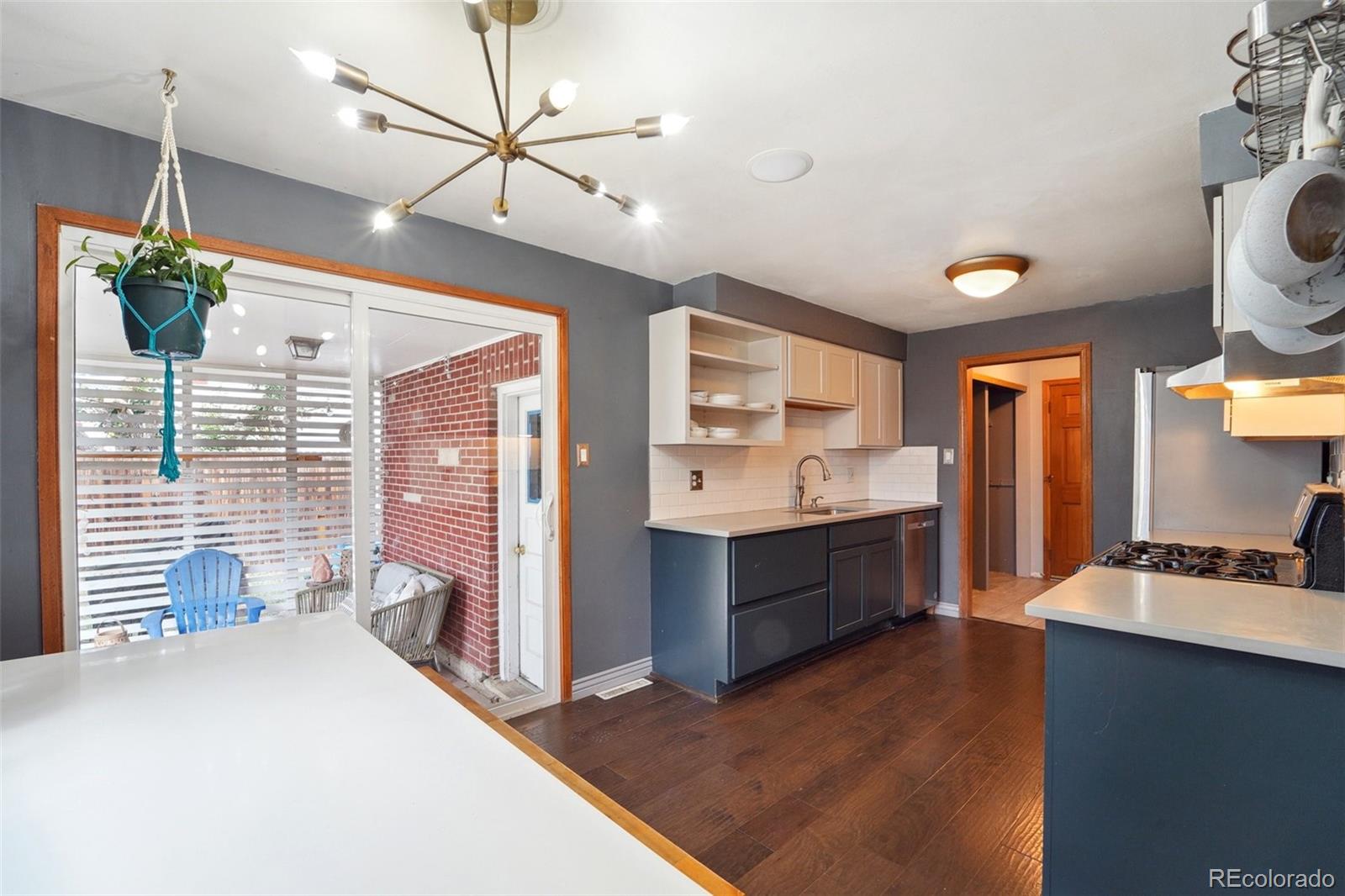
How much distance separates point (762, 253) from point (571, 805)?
2.84 m

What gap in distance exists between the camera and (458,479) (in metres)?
2.97

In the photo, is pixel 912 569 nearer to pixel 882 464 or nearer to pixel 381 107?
pixel 882 464

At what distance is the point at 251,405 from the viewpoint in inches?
88.7

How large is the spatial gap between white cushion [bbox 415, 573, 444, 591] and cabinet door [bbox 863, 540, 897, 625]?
8.75 feet

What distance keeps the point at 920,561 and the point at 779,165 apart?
11.4 ft

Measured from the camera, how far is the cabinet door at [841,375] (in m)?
4.22

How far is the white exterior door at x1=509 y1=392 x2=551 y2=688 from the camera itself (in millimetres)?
3072

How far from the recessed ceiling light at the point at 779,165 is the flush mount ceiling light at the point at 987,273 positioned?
1.45m

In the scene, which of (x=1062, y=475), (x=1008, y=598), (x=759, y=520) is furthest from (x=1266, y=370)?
(x=1062, y=475)

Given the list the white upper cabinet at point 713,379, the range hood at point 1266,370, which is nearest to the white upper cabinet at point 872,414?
the white upper cabinet at point 713,379

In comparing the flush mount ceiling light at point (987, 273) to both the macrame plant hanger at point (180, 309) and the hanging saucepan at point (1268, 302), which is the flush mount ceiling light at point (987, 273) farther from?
the macrame plant hanger at point (180, 309)

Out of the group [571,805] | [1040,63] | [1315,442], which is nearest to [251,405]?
[571,805]

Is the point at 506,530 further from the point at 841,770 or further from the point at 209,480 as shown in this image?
the point at 841,770

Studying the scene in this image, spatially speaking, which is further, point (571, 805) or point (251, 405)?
point (251, 405)
